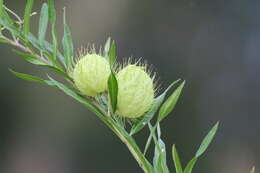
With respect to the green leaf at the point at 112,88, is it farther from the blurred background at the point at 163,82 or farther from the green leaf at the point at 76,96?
the blurred background at the point at 163,82

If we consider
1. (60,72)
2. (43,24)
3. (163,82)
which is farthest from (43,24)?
(163,82)

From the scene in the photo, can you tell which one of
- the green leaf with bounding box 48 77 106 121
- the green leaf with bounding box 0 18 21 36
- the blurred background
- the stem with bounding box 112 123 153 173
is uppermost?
the green leaf with bounding box 0 18 21 36

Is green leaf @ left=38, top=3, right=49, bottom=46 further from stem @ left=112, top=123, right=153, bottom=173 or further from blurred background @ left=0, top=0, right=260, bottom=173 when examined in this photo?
blurred background @ left=0, top=0, right=260, bottom=173

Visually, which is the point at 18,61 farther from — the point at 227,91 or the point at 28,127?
the point at 227,91

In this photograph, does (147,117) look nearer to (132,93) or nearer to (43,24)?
(132,93)

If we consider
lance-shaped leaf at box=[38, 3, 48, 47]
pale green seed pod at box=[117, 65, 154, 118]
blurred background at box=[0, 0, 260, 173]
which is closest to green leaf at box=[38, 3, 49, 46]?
lance-shaped leaf at box=[38, 3, 48, 47]

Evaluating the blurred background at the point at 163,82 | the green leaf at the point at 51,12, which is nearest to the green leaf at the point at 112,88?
the green leaf at the point at 51,12
